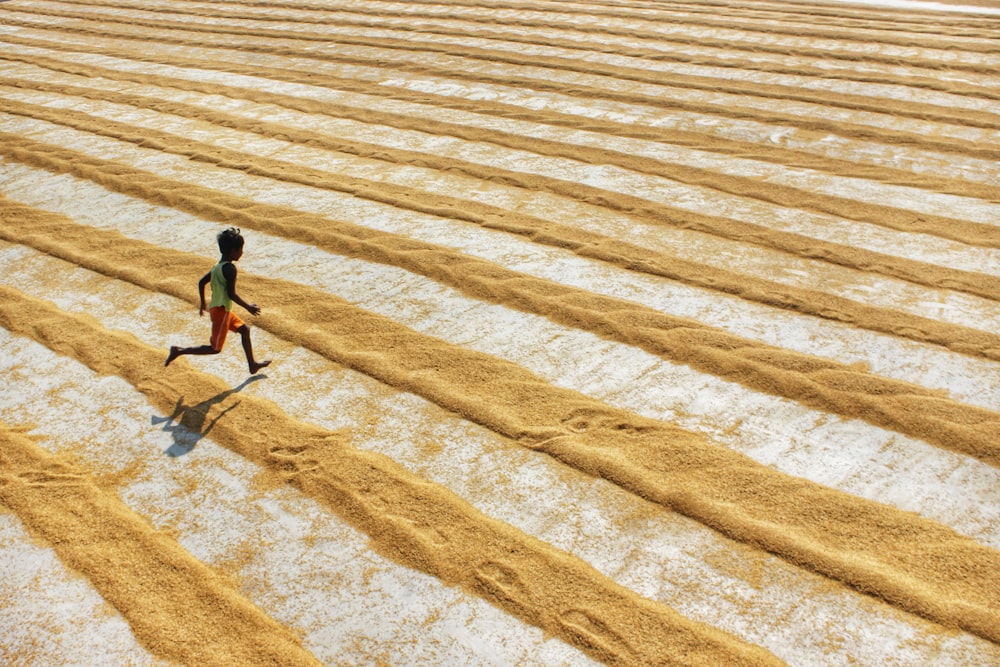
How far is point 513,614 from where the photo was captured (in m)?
2.78

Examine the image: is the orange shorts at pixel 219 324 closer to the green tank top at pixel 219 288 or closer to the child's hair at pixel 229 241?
the green tank top at pixel 219 288

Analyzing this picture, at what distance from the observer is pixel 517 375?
4043 mm

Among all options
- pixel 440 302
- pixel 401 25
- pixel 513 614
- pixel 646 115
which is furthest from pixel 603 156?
pixel 401 25

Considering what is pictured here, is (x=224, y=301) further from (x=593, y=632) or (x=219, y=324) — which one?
(x=593, y=632)

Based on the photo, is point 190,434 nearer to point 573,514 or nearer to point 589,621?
point 573,514

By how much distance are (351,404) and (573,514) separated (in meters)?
1.29

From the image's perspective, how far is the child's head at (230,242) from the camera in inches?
148

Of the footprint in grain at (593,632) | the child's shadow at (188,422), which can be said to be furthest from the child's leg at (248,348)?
the footprint in grain at (593,632)

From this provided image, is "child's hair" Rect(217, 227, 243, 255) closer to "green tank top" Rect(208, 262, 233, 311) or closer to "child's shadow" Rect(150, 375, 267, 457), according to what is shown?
"green tank top" Rect(208, 262, 233, 311)

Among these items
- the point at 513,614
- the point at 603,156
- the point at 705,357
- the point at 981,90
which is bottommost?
the point at 513,614

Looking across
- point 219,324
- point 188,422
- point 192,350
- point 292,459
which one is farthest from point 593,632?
point 192,350

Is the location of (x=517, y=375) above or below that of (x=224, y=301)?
below

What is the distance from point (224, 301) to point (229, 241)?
311 millimetres

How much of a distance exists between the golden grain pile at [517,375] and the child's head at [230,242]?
701 mm
